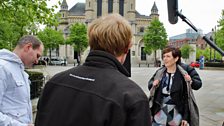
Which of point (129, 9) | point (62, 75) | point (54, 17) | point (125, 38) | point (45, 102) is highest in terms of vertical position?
point (129, 9)

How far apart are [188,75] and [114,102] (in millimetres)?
3011

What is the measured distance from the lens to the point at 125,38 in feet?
6.12

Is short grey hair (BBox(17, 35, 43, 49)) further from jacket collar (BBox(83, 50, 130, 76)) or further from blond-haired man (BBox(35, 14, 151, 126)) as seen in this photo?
jacket collar (BBox(83, 50, 130, 76))

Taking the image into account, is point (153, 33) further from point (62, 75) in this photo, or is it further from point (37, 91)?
point (62, 75)

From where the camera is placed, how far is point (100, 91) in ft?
5.54

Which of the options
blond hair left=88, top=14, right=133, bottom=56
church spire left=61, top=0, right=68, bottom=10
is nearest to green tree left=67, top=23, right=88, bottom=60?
church spire left=61, top=0, right=68, bottom=10

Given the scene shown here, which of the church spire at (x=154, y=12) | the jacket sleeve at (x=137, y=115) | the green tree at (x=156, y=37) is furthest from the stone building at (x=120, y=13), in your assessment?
the jacket sleeve at (x=137, y=115)

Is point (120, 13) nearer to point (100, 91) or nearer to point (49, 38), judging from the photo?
point (49, 38)

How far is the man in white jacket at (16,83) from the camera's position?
2877 mm

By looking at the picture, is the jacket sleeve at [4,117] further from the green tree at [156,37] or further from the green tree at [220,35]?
the green tree at [156,37]

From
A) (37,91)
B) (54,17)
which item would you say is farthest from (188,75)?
(54,17)

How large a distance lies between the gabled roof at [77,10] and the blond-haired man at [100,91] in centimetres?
9140

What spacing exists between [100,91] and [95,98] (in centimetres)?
5

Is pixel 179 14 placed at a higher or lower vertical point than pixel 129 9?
lower
